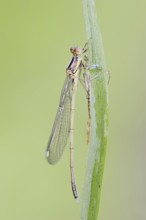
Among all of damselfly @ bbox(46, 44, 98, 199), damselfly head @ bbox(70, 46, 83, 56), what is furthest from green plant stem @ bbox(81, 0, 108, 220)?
damselfly head @ bbox(70, 46, 83, 56)

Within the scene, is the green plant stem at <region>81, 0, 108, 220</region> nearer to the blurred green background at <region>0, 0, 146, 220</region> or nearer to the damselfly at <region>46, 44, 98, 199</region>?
the damselfly at <region>46, 44, 98, 199</region>

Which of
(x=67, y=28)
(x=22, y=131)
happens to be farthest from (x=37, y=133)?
(x=67, y=28)

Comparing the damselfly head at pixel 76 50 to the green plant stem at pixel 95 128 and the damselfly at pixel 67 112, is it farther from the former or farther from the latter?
the green plant stem at pixel 95 128

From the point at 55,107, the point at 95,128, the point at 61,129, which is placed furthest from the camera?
the point at 55,107

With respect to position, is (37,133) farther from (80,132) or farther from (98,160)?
(98,160)

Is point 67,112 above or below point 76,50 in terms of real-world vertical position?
below

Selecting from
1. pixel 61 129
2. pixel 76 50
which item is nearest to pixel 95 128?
pixel 61 129

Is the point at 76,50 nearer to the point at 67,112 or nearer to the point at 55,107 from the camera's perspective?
the point at 67,112
